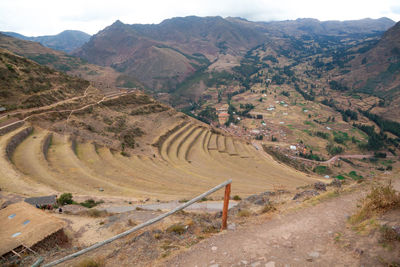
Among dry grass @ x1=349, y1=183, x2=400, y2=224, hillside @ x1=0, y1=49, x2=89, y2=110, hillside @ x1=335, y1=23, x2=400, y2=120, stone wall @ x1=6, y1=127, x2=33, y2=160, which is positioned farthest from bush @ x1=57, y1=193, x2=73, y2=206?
hillside @ x1=335, y1=23, x2=400, y2=120

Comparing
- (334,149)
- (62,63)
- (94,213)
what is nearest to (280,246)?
(94,213)

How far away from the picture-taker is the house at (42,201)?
46.0 feet

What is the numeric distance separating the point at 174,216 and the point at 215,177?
18.8 meters

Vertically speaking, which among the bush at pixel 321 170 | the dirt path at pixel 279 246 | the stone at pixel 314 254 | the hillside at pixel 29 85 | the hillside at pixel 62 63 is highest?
the hillside at pixel 62 63

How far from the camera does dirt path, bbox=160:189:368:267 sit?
4.63 meters

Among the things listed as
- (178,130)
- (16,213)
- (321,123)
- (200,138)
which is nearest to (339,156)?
(321,123)

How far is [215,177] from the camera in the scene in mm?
28922

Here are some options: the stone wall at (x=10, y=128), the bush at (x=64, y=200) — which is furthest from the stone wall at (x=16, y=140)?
the bush at (x=64, y=200)

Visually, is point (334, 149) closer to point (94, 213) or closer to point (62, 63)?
point (94, 213)

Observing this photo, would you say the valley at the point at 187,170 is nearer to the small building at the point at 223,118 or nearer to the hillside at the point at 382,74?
the small building at the point at 223,118

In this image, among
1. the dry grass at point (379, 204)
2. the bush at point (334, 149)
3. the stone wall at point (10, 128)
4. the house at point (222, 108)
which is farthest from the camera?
the house at point (222, 108)

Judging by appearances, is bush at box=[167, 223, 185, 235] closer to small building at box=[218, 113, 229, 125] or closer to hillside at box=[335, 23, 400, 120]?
small building at box=[218, 113, 229, 125]

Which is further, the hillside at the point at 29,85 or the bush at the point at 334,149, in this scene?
the bush at the point at 334,149

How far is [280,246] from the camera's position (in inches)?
204
